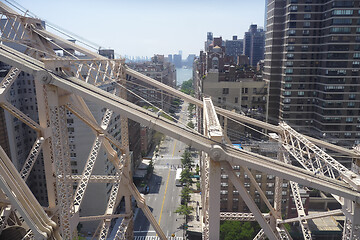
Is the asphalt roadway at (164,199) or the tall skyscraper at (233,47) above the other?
the tall skyscraper at (233,47)

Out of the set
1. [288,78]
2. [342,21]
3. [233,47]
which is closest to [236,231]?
[288,78]

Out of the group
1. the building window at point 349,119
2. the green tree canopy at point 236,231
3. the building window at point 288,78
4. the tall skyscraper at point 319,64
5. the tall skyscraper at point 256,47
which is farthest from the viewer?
the tall skyscraper at point 256,47

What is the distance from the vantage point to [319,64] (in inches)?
1969

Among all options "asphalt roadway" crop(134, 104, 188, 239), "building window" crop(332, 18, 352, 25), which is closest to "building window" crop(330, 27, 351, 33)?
"building window" crop(332, 18, 352, 25)

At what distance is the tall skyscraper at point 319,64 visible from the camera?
4584cm

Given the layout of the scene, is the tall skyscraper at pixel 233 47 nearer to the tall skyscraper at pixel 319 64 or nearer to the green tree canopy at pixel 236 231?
the tall skyscraper at pixel 319 64

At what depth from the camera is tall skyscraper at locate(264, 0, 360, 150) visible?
4584cm

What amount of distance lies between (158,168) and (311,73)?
133 feet

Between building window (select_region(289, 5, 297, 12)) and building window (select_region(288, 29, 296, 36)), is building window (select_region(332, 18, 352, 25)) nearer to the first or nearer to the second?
building window (select_region(288, 29, 296, 36))

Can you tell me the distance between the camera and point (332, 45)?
152ft

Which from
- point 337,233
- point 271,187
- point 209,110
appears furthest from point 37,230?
point 337,233

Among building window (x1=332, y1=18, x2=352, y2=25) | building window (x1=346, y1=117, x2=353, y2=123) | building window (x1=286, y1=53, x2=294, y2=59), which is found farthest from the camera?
building window (x1=286, y1=53, x2=294, y2=59)

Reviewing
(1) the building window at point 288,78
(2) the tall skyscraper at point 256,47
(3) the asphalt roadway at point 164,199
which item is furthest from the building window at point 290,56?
(2) the tall skyscraper at point 256,47

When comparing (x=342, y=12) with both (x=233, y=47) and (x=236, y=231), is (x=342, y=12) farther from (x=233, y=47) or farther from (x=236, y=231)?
(x=233, y=47)
